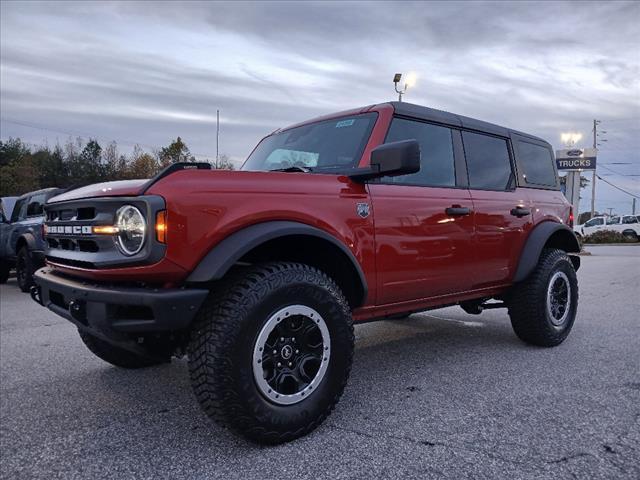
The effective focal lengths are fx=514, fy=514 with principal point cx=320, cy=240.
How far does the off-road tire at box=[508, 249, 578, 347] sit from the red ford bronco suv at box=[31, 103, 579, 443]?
0.57m

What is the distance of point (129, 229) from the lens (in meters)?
2.40

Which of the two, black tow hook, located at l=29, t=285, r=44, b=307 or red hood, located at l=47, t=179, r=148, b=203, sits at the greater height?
red hood, located at l=47, t=179, r=148, b=203

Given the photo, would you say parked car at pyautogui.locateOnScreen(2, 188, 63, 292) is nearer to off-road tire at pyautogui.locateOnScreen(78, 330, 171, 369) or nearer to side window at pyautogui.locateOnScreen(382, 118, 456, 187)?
off-road tire at pyautogui.locateOnScreen(78, 330, 171, 369)

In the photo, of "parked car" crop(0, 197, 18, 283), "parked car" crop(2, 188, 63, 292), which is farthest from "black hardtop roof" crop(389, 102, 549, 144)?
"parked car" crop(0, 197, 18, 283)

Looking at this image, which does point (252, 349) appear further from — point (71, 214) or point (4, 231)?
point (4, 231)

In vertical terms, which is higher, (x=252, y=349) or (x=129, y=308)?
(x=129, y=308)

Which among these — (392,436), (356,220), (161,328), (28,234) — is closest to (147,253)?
(161,328)

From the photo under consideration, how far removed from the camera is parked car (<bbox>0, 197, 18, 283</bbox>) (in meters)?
9.95

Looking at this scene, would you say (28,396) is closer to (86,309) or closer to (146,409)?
(146,409)

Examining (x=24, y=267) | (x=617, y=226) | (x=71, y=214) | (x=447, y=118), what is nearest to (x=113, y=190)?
(x=71, y=214)

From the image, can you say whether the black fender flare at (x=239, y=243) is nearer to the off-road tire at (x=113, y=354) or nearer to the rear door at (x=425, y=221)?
the rear door at (x=425, y=221)

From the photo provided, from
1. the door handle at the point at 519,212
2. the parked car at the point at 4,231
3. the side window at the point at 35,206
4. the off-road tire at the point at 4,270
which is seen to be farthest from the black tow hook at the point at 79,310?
the off-road tire at the point at 4,270

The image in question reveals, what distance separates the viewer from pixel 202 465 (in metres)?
2.37

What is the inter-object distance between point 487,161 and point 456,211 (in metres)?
0.92
